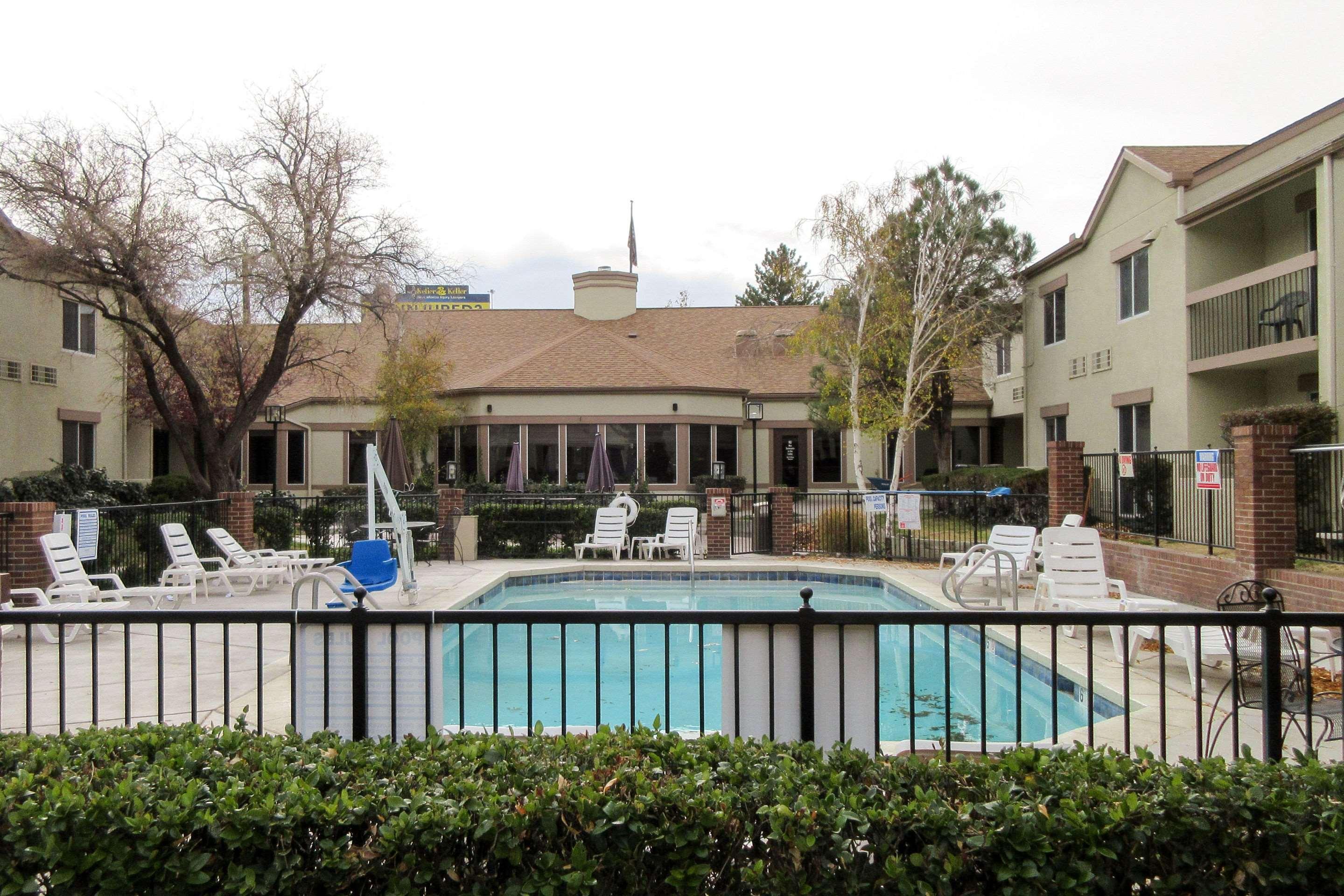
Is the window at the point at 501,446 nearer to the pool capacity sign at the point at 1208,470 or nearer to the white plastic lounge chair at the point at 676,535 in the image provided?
the white plastic lounge chair at the point at 676,535

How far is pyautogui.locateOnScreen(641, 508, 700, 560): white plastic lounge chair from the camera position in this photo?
653 inches

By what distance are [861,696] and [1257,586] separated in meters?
6.20

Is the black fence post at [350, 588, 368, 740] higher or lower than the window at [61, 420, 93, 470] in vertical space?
lower

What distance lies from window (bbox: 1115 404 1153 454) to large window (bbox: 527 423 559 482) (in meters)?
13.6

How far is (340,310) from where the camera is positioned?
62.1 feet

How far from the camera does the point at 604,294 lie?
31781 mm

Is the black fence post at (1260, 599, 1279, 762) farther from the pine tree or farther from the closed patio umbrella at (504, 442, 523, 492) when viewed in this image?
the pine tree

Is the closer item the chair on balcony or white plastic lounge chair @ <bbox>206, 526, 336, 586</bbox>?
white plastic lounge chair @ <bbox>206, 526, 336, 586</bbox>

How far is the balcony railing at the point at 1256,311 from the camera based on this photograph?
14.5 metres

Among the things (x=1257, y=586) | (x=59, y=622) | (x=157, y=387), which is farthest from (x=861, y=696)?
(x=157, y=387)

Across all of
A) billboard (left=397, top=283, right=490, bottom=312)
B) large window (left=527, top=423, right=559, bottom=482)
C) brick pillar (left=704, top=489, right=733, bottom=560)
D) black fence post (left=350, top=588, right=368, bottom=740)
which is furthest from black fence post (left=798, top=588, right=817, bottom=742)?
billboard (left=397, top=283, right=490, bottom=312)

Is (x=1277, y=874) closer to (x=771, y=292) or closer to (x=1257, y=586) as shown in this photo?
(x=1257, y=586)

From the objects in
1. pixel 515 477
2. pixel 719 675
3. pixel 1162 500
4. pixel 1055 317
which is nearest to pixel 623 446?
pixel 515 477

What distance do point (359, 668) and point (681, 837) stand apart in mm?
1686
